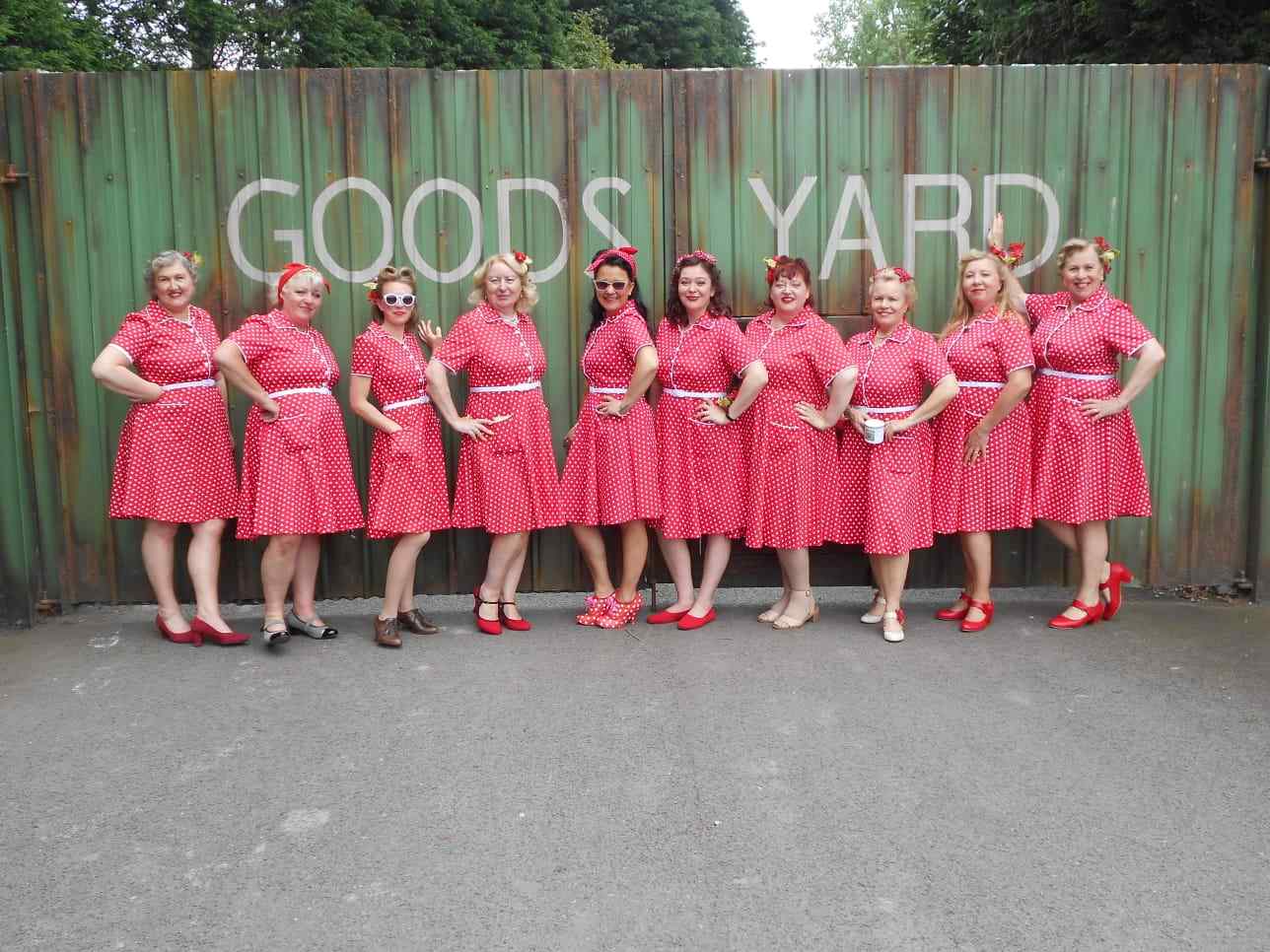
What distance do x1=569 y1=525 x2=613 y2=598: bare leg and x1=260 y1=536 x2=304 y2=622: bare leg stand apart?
3.93ft

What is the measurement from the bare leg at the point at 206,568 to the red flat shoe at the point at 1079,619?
11.5ft

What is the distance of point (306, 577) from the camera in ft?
15.0

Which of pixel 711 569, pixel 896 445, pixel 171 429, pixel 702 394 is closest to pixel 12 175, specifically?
pixel 171 429

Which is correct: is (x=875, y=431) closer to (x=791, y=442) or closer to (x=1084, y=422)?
(x=791, y=442)

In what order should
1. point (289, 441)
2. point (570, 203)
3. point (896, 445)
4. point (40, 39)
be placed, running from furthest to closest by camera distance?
point (40, 39)
point (570, 203)
point (896, 445)
point (289, 441)

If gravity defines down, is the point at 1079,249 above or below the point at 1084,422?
above

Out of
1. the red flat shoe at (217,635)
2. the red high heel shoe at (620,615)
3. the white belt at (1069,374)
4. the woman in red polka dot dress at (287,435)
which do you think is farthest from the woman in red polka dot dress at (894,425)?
the red flat shoe at (217,635)

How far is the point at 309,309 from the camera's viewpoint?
14.4ft

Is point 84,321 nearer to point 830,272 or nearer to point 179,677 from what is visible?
point 179,677

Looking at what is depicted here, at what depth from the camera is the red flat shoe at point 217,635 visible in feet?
14.4

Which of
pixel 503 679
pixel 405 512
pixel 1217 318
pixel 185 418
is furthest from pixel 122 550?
pixel 1217 318

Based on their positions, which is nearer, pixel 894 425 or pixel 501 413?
pixel 894 425

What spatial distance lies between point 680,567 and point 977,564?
4.19ft

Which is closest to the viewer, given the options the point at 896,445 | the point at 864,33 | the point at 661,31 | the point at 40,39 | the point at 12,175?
the point at 896,445
